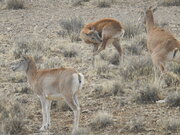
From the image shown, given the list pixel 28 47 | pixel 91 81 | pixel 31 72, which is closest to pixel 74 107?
pixel 31 72

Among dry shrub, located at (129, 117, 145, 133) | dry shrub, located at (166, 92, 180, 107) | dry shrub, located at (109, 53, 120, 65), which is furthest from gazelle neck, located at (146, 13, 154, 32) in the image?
dry shrub, located at (129, 117, 145, 133)

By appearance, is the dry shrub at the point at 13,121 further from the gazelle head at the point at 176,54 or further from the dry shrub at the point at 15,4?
the dry shrub at the point at 15,4

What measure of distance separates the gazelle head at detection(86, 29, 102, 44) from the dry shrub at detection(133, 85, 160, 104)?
3.41 metres

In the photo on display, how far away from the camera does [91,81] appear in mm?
12602

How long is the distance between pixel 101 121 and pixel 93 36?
4.83m

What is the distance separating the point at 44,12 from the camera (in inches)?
843

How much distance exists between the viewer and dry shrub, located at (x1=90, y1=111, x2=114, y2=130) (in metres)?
9.49

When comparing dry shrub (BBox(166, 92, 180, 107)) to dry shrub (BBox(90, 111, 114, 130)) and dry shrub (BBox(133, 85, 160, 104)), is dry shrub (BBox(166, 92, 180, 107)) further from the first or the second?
dry shrub (BBox(90, 111, 114, 130))

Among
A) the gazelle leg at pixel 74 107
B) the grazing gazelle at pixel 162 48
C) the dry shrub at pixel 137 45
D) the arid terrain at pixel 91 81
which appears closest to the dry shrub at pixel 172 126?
the arid terrain at pixel 91 81

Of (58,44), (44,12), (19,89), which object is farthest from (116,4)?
(19,89)

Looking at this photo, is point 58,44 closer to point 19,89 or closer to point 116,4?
point 19,89

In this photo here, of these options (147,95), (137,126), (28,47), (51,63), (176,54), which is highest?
(176,54)

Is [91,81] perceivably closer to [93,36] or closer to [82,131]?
[93,36]

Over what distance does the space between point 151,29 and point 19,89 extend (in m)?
3.48
